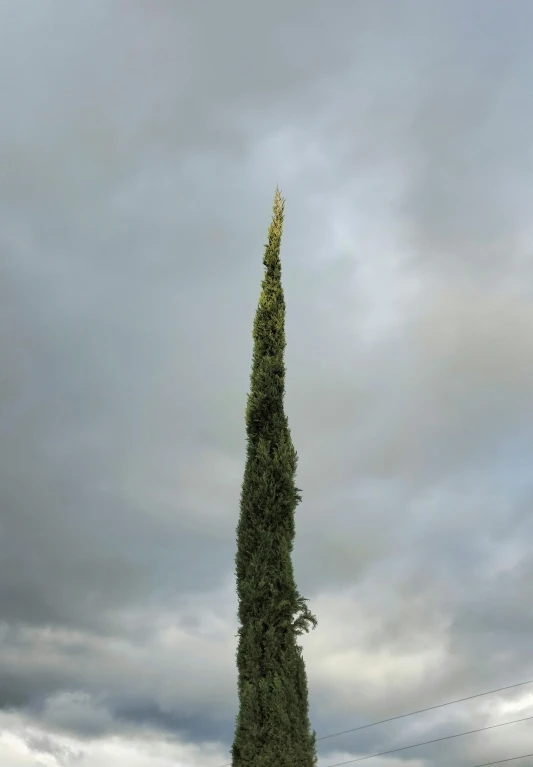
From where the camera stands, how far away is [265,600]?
57.3 feet

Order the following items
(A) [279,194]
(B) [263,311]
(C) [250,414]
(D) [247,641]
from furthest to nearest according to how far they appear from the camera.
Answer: (A) [279,194]
(B) [263,311]
(C) [250,414]
(D) [247,641]

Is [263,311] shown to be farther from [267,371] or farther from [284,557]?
[284,557]

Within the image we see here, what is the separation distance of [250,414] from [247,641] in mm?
5879

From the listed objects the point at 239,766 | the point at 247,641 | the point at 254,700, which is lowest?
the point at 239,766

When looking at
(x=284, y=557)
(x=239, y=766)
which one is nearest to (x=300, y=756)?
(x=239, y=766)

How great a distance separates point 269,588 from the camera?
1750 centimetres

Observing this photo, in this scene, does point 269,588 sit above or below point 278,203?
below

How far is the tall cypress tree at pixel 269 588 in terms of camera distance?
16047 millimetres

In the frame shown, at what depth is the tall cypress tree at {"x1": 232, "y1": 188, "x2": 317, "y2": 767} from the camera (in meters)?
16.0

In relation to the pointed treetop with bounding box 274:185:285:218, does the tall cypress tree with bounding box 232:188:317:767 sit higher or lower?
lower

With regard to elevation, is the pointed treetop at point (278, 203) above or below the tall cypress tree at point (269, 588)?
above

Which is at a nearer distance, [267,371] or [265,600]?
[265,600]

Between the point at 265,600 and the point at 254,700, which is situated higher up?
the point at 265,600

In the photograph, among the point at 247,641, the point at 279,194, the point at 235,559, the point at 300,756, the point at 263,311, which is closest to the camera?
the point at 300,756
